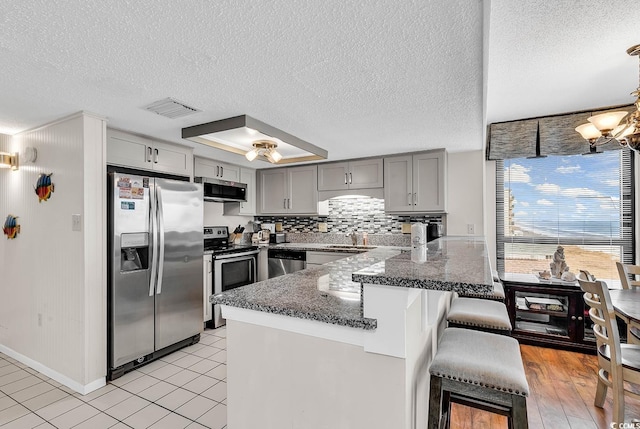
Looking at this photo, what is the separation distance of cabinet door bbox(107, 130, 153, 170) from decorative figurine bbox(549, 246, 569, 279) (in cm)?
435

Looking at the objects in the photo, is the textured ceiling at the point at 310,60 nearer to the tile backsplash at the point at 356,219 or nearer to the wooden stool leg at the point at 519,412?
the wooden stool leg at the point at 519,412

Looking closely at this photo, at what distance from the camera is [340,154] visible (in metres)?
4.01

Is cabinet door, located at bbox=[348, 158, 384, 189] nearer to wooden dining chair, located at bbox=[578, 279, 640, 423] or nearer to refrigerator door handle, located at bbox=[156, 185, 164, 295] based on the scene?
refrigerator door handle, located at bbox=[156, 185, 164, 295]

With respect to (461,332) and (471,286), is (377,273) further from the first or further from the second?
(461,332)

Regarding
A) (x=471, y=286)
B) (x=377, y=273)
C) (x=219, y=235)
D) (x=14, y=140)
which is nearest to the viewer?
(x=471, y=286)

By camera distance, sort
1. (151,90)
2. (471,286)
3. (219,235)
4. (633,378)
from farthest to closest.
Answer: (219,235)
(151,90)
(633,378)
(471,286)

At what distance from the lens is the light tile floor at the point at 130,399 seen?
2039mm

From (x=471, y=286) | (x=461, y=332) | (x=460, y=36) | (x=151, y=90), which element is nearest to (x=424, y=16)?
(x=460, y=36)

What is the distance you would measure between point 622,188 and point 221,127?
13.4 feet

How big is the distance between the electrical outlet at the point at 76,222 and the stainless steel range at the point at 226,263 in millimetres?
1479

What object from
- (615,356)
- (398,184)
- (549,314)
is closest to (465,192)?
(398,184)

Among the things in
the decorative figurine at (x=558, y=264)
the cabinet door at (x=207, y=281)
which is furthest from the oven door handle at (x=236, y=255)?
the decorative figurine at (x=558, y=264)

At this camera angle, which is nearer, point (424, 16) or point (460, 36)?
point (424, 16)

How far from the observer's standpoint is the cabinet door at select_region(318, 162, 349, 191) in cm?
439
